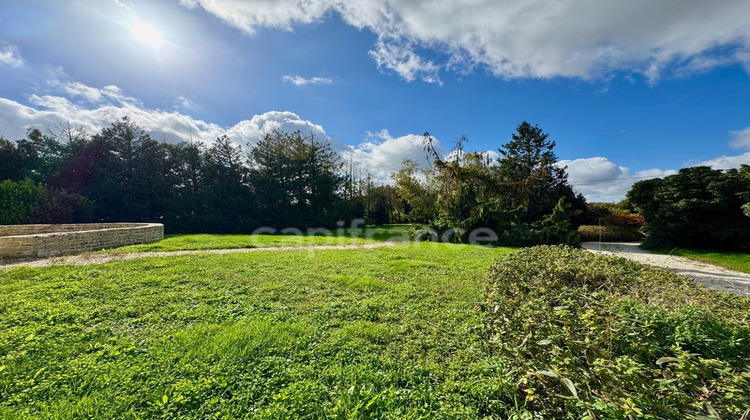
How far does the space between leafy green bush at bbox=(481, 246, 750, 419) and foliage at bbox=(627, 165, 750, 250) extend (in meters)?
10.9

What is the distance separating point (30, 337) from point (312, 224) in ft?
56.4

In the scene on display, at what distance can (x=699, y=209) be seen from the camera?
997cm

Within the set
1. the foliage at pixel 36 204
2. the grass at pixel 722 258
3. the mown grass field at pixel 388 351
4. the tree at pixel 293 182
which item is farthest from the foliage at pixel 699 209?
the foliage at pixel 36 204

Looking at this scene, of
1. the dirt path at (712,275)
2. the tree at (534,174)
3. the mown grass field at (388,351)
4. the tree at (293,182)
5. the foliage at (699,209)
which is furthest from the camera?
the tree at (293,182)

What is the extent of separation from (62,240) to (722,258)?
66.2 feet

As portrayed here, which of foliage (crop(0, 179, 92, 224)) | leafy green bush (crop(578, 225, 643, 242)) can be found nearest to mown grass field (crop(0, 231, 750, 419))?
foliage (crop(0, 179, 92, 224))

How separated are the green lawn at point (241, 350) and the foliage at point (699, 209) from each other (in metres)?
11.5

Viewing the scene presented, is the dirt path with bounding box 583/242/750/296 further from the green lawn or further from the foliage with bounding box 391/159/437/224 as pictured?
the foliage with bounding box 391/159/437/224

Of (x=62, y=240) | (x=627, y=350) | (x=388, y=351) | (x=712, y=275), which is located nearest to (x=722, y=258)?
(x=712, y=275)

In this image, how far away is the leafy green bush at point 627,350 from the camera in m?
1.24

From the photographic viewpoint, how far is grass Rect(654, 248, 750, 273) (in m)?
7.69

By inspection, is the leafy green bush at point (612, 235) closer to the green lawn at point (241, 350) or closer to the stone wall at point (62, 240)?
the green lawn at point (241, 350)

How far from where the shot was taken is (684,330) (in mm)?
1655

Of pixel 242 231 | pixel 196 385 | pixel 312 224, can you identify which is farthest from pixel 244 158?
pixel 196 385
